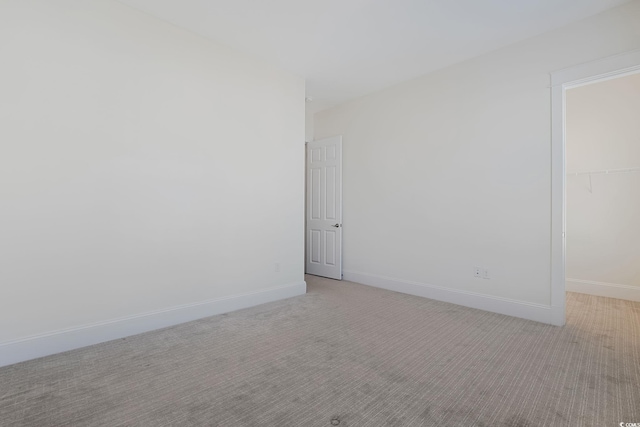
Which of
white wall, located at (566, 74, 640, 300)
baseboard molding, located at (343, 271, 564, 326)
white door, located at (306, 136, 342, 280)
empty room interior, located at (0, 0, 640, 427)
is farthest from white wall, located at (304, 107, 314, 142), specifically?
white wall, located at (566, 74, 640, 300)

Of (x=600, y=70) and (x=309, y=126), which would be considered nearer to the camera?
(x=600, y=70)

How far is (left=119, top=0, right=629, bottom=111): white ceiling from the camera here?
2715 millimetres

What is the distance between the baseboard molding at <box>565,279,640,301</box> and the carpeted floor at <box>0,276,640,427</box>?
999 millimetres

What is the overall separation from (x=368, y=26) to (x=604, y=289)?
4.59 meters

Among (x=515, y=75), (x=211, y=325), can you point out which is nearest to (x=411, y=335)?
(x=211, y=325)

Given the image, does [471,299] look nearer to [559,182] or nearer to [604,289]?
[559,182]

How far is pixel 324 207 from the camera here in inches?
207

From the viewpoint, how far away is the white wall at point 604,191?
12.8 feet

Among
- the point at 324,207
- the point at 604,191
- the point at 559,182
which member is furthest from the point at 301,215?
the point at 604,191

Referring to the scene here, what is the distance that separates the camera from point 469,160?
3.69m

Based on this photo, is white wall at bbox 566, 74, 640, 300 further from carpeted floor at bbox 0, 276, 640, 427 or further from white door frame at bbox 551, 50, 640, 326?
white door frame at bbox 551, 50, 640, 326

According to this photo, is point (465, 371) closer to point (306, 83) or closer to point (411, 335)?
point (411, 335)

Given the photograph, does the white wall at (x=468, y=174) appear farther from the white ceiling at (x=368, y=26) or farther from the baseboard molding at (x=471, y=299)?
the white ceiling at (x=368, y=26)

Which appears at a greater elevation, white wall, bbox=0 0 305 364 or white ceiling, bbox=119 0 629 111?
white ceiling, bbox=119 0 629 111
